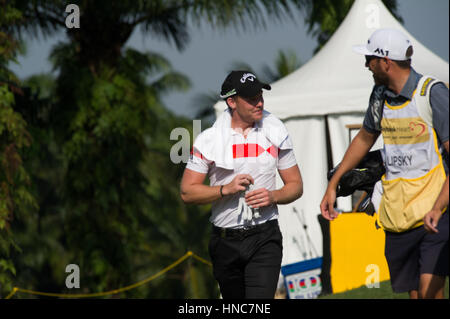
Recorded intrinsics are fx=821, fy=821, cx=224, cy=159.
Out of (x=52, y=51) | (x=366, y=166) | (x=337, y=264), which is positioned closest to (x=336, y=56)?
(x=337, y=264)

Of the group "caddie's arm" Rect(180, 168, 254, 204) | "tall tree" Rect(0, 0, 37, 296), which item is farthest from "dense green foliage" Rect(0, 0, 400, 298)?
"caddie's arm" Rect(180, 168, 254, 204)

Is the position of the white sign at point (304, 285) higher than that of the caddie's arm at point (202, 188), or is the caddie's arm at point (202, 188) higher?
the white sign at point (304, 285)

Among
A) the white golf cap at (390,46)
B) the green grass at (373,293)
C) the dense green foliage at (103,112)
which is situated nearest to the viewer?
the white golf cap at (390,46)

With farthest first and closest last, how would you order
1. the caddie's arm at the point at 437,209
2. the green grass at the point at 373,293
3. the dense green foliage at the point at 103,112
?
1. the dense green foliage at the point at 103,112
2. the green grass at the point at 373,293
3. the caddie's arm at the point at 437,209

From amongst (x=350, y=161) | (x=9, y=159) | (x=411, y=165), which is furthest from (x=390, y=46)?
(x=9, y=159)

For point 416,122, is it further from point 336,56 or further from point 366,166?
point 336,56

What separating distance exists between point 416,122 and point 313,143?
18.2ft

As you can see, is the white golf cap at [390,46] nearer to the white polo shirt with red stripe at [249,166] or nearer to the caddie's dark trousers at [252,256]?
the white polo shirt with red stripe at [249,166]

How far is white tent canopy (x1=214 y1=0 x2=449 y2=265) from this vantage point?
8.81 meters

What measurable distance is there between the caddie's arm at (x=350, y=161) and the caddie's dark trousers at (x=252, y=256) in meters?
0.31

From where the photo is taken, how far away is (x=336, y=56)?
939 centimetres

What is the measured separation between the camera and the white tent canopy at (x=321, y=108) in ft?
28.9

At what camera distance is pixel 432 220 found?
3.46 meters

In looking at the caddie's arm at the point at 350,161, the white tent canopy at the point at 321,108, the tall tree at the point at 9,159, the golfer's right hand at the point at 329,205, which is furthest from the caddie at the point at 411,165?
the tall tree at the point at 9,159
